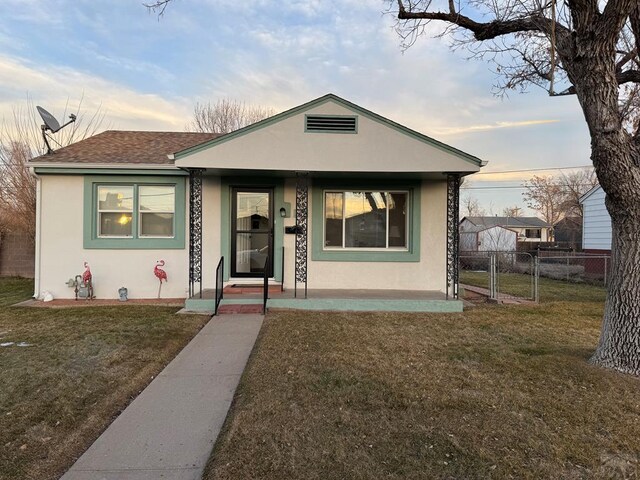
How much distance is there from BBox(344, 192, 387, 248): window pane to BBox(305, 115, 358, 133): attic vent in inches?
68.0

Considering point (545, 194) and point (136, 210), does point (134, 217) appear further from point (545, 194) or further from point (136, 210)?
point (545, 194)

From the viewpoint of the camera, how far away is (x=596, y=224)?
16.8 metres

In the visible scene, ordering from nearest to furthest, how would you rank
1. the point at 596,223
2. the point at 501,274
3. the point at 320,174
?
the point at 320,174 → the point at 596,223 → the point at 501,274

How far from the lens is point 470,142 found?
19219 millimetres

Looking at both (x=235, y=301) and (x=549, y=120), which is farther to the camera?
(x=549, y=120)

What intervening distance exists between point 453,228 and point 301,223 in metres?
3.37

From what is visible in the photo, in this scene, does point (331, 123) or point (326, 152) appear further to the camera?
point (331, 123)

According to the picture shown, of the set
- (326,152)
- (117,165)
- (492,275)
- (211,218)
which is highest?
(326,152)

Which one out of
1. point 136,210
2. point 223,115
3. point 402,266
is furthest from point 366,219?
point 223,115

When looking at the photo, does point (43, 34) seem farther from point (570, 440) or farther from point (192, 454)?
point (570, 440)

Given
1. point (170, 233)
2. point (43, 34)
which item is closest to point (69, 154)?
point (170, 233)

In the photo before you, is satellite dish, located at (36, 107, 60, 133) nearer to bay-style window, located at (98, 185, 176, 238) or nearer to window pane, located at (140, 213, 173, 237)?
bay-style window, located at (98, 185, 176, 238)

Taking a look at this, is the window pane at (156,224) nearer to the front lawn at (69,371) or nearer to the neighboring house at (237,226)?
the neighboring house at (237,226)

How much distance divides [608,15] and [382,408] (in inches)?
184
